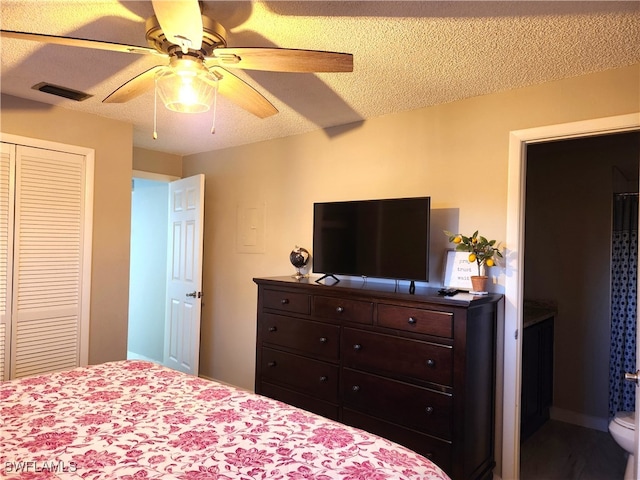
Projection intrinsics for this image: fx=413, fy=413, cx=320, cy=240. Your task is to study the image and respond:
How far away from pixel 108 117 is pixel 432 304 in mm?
2828

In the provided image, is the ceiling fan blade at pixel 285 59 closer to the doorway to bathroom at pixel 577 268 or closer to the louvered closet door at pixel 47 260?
the louvered closet door at pixel 47 260

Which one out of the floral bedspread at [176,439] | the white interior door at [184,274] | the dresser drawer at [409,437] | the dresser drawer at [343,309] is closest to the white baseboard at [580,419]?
the dresser drawer at [409,437]

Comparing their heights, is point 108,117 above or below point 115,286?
above

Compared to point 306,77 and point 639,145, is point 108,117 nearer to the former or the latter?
point 306,77

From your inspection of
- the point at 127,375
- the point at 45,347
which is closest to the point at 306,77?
the point at 127,375

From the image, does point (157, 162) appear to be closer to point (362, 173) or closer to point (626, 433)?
point (362, 173)

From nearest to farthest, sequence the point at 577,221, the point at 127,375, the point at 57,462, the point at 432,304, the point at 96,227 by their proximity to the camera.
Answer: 1. the point at 57,462
2. the point at 127,375
3. the point at 432,304
4. the point at 96,227
5. the point at 577,221

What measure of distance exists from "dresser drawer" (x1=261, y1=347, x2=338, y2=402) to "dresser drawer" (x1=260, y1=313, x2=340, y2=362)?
0.21 ft

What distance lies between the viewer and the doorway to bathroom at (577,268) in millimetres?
3318

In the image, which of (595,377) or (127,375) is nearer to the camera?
(127,375)

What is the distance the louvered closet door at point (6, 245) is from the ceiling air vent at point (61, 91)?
1.57 ft

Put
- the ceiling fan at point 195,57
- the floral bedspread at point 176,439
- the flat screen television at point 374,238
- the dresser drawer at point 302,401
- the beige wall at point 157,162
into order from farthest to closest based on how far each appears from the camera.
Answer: the beige wall at point 157,162 → the dresser drawer at point 302,401 → the flat screen television at point 374,238 → the ceiling fan at point 195,57 → the floral bedspread at point 176,439

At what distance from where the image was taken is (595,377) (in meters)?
3.34

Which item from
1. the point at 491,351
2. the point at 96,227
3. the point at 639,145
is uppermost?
the point at 639,145
